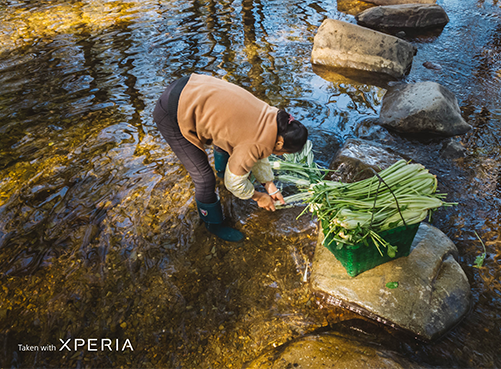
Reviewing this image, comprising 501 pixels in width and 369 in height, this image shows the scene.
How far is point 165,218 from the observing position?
3.48 meters

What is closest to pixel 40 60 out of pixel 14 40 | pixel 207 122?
pixel 14 40

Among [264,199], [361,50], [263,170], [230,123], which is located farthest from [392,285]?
[361,50]

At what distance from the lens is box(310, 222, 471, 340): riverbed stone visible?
7.82 feet

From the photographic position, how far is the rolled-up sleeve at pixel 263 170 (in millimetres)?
2879

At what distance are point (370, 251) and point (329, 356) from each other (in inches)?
33.6

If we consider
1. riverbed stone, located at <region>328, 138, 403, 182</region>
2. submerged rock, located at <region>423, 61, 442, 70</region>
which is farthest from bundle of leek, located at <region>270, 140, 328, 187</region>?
submerged rock, located at <region>423, 61, 442, 70</region>

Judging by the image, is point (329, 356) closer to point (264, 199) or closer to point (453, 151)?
point (264, 199)

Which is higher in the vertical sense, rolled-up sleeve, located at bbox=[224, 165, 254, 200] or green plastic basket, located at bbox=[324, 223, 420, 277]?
rolled-up sleeve, located at bbox=[224, 165, 254, 200]

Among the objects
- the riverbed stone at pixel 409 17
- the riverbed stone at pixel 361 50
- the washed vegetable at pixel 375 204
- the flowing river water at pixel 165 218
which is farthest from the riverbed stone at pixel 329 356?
the riverbed stone at pixel 409 17

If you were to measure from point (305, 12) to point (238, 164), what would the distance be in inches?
328

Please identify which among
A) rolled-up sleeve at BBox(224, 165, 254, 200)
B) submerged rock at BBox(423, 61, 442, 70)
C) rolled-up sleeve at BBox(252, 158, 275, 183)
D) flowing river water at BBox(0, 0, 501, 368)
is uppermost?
rolled-up sleeve at BBox(224, 165, 254, 200)

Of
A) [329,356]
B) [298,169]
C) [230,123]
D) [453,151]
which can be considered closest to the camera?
[329,356]

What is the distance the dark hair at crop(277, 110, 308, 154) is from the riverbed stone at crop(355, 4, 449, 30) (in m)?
7.51

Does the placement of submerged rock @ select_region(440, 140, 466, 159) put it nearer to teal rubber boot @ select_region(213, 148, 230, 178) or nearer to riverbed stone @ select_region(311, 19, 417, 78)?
riverbed stone @ select_region(311, 19, 417, 78)
